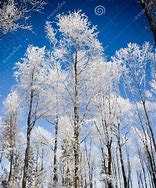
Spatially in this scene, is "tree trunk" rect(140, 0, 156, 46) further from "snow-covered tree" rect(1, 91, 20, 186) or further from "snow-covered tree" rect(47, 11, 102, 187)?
"snow-covered tree" rect(1, 91, 20, 186)

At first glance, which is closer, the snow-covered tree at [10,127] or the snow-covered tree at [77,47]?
the snow-covered tree at [77,47]

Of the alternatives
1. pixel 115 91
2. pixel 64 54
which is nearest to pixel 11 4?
pixel 64 54

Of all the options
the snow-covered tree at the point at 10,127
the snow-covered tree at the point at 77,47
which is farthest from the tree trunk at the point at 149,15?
the snow-covered tree at the point at 10,127

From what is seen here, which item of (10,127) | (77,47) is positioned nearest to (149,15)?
(77,47)

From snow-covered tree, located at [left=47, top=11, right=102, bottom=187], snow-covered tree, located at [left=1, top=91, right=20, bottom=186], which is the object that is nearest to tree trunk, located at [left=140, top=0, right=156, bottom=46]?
snow-covered tree, located at [left=47, top=11, right=102, bottom=187]

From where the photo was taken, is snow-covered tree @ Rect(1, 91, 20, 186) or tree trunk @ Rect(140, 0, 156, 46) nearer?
tree trunk @ Rect(140, 0, 156, 46)

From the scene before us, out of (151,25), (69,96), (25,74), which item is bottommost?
(151,25)

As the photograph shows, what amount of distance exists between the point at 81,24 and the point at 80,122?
5065 mm

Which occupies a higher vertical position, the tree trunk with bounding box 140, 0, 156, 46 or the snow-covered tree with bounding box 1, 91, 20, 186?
the snow-covered tree with bounding box 1, 91, 20, 186

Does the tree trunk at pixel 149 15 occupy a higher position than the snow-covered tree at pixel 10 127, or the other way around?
the snow-covered tree at pixel 10 127

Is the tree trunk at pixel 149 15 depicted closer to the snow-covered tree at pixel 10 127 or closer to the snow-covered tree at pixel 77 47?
the snow-covered tree at pixel 77 47

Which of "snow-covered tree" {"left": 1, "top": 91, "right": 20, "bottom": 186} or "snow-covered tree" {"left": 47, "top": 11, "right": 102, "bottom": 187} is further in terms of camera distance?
"snow-covered tree" {"left": 1, "top": 91, "right": 20, "bottom": 186}

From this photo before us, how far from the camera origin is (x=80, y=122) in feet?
39.9

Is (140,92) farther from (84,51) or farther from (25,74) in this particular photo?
(25,74)
